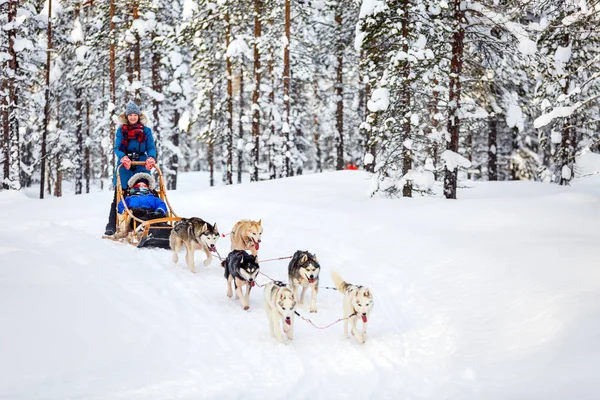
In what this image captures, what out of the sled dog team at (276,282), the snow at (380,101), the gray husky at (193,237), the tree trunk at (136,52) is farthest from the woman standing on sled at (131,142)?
the tree trunk at (136,52)

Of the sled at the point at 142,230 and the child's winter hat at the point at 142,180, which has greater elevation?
the child's winter hat at the point at 142,180

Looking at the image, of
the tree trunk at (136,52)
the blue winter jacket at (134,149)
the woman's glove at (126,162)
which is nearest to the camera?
the woman's glove at (126,162)

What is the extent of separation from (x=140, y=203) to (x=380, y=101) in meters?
6.38

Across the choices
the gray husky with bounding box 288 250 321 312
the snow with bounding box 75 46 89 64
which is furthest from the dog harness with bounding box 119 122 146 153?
the snow with bounding box 75 46 89 64

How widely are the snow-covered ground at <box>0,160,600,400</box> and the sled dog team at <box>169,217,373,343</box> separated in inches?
9.2

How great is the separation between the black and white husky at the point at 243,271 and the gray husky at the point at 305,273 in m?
0.57

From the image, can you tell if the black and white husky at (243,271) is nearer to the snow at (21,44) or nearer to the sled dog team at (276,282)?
the sled dog team at (276,282)

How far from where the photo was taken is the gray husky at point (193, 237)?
777 cm

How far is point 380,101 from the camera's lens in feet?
40.1

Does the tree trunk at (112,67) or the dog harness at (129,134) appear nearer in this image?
the dog harness at (129,134)

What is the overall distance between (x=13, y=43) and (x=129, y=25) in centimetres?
460

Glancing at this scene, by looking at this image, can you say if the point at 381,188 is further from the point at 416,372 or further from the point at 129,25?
the point at 129,25

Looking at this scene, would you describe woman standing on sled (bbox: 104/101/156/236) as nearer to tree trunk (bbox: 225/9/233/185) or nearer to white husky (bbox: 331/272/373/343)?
white husky (bbox: 331/272/373/343)

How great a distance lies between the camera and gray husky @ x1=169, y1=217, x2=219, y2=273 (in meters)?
7.77
